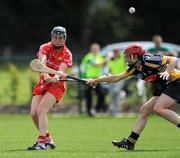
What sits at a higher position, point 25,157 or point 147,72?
point 147,72

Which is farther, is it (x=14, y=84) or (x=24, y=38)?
(x=24, y=38)

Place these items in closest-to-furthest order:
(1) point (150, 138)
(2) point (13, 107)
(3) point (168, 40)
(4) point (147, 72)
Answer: (4) point (147, 72), (1) point (150, 138), (2) point (13, 107), (3) point (168, 40)

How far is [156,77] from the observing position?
43.8ft

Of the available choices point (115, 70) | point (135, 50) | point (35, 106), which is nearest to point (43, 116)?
point (35, 106)

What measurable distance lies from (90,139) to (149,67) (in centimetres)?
297

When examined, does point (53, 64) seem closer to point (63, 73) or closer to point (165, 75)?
point (63, 73)

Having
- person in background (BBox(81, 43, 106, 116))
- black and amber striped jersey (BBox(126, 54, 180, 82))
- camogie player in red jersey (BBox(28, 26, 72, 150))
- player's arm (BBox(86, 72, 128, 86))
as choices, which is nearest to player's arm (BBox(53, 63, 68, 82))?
camogie player in red jersey (BBox(28, 26, 72, 150))

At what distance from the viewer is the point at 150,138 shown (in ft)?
52.1

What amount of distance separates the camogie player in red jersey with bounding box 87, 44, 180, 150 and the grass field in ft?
1.57

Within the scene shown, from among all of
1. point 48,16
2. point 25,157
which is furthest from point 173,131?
point 48,16

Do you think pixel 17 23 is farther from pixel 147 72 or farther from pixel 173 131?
pixel 147 72

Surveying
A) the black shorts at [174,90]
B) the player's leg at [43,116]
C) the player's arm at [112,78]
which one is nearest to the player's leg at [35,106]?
the player's leg at [43,116]

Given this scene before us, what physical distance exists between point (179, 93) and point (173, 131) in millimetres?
4612

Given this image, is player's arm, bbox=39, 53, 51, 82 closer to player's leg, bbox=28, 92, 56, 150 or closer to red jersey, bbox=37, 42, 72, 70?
red jersey, bbox=37, 42, 72, 70
